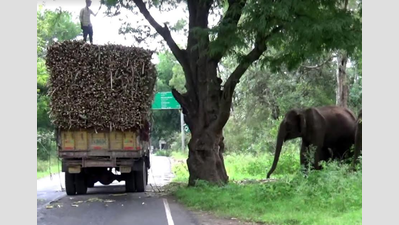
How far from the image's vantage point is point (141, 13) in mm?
15570

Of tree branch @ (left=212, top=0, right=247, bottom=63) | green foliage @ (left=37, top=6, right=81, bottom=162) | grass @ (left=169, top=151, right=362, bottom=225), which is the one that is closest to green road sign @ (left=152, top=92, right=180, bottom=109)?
green foliage @ (left=37, top=6, right=81, bottom=162)

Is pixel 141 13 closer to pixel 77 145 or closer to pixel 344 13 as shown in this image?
pixel 77 145

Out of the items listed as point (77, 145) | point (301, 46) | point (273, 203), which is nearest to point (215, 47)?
point (301, 46)

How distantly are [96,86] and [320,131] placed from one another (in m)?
6.77

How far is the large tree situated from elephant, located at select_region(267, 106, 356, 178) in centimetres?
202

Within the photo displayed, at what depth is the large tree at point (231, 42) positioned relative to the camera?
10672mm

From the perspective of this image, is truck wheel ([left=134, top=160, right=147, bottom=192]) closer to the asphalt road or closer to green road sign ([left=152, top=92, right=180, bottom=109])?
the asphalt road

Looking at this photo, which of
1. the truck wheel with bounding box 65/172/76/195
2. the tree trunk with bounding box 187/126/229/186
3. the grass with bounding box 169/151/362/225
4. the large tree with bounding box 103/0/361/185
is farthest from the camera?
the truck wheel with bounding box 65/172/76/195

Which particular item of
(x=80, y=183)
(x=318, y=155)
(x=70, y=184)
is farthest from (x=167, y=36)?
(x=318, y=155)

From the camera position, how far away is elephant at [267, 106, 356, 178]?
1559 cm

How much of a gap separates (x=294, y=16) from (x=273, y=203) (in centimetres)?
376

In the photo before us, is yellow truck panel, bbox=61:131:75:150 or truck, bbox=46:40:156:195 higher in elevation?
truck, bbox=46:40:156:195

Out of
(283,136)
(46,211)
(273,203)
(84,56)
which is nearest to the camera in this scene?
(273,203)

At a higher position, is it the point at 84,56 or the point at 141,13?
the point at 141,13
